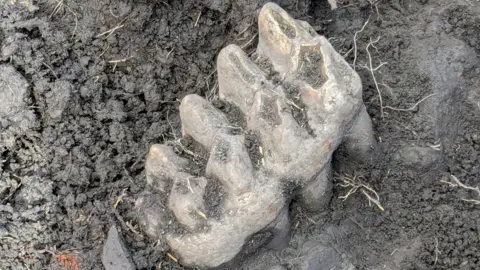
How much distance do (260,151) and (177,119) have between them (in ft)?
1.85

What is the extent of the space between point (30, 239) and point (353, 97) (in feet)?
4.32

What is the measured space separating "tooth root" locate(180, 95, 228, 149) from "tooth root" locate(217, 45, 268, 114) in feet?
0.32

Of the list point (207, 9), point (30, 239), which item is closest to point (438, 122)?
point (207, 9)

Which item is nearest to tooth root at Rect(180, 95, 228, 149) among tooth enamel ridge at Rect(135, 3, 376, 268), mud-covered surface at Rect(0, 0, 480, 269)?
tooth enamel ridge at Rect(135, 3, 376, 268)

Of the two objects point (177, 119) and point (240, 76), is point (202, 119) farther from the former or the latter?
point (177, 119)

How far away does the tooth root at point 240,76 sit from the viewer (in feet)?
7.74

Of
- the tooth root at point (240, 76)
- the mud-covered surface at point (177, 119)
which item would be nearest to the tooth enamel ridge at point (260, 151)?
the tooth root at point (240, 76)

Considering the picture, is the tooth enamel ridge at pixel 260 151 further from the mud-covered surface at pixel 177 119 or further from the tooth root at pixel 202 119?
the mud-covered surface at pixel 177 119

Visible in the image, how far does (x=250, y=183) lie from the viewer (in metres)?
2.23

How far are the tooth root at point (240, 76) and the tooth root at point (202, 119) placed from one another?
0.32 feet

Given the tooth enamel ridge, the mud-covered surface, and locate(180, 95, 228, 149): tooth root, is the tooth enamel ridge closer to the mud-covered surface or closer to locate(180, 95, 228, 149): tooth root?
locate(180, 95, 228, 149): tooth root

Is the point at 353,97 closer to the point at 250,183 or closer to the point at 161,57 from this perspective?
the point at 250,183

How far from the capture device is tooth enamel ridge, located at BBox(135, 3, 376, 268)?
2242mm

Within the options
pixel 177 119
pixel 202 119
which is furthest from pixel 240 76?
pixel 177 119
